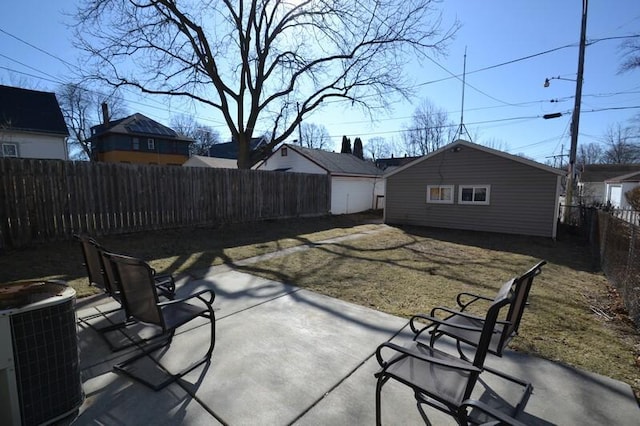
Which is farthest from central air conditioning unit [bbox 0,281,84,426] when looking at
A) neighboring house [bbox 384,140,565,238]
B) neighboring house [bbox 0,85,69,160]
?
neighboring house [bbox 0,85,69,160]

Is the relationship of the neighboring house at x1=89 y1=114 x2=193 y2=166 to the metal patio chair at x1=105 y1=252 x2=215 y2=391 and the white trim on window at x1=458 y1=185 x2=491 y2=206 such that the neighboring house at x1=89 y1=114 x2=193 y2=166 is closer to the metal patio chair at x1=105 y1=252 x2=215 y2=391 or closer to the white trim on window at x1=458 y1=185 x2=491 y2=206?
the white trim on window at x1=458 y1=185 x2=491 y2=206

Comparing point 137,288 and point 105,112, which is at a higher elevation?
point 105,112

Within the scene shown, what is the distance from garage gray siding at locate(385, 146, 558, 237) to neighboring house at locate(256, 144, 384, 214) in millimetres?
3581

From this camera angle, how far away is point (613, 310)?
4438 millimetres

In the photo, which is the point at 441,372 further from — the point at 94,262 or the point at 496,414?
the point at 94,262

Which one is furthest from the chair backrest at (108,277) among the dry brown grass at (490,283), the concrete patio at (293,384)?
the dry brown grass at (490,283)

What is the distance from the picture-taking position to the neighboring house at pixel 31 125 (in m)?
16.7

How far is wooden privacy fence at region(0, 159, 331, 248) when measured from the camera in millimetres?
6523

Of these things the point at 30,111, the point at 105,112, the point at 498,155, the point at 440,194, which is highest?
the point at 105,112

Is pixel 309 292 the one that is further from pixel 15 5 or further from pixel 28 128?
pixel 28 128

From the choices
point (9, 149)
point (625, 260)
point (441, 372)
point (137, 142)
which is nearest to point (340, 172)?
point (625, 260)

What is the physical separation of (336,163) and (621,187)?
92.3ft

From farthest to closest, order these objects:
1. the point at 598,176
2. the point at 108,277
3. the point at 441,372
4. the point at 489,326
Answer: the point at 598,176
the point at 108,277
the point at 441,372
the point at 489,326

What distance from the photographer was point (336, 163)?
1983 centimetres
